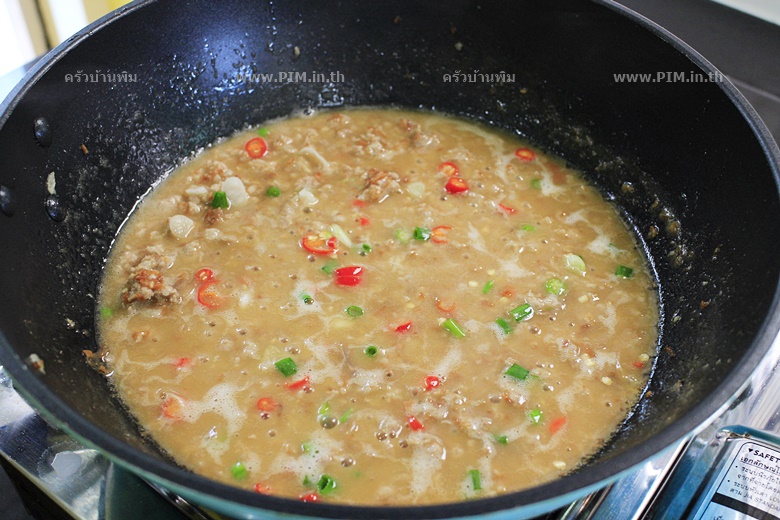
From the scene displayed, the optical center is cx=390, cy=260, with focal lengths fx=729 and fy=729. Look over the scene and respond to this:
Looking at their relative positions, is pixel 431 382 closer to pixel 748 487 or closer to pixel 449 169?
pixel 748 487

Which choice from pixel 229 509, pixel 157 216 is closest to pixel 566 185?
pixel 157 216

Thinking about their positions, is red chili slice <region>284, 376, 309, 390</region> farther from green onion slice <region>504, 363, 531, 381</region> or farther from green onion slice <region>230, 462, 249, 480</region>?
green onion slice <region>504, 363, 531, 381</region>

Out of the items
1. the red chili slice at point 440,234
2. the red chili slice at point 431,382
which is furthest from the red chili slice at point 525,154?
the red chili slice at point 431,382

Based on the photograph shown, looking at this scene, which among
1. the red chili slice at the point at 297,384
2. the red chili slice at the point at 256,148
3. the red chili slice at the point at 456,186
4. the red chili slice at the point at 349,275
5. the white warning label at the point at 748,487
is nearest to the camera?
the white warning label at the point at 748,487

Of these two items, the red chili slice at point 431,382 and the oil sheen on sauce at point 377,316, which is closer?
the oil sheen on sauce at point 377,316

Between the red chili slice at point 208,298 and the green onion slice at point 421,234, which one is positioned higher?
the green onion slice at point 421,234

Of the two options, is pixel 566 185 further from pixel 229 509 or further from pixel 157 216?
pixel 229 509

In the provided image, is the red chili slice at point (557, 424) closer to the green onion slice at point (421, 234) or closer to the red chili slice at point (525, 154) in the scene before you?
the green onion slice at point (421, 234)
